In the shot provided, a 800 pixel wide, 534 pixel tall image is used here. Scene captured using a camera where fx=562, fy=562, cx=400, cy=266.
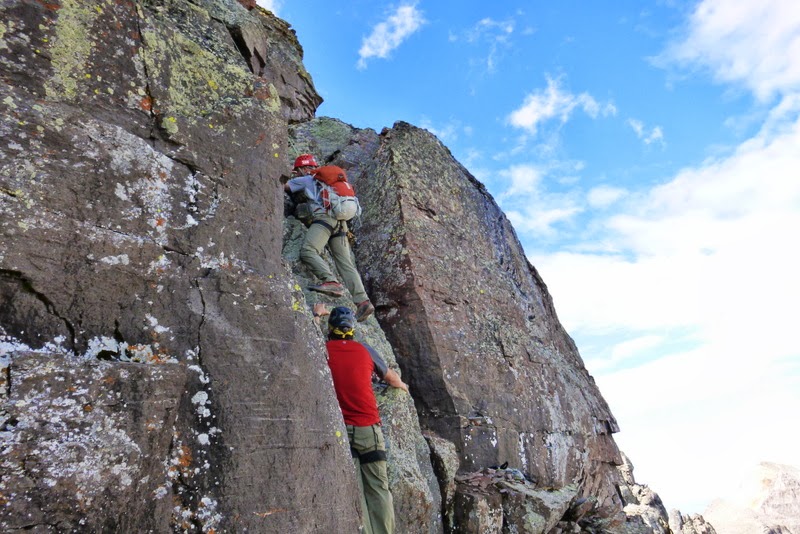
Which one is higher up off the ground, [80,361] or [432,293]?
[432,293]

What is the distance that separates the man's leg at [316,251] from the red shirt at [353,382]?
9.37 feet

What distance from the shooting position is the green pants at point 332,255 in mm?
10852

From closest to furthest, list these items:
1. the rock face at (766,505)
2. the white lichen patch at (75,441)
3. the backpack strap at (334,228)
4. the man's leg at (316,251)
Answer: the white lichen patch at (75,441)
the man's leg at (316,251)
the backpack strap at (334,228)
the rock face at (766,505)

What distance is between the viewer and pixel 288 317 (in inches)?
282

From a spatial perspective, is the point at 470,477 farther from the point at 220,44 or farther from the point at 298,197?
the point at 220,44

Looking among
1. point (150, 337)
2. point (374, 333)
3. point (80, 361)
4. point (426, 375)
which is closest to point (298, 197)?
point (374, 333)

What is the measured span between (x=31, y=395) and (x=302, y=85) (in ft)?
48.0

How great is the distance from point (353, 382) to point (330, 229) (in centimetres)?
407

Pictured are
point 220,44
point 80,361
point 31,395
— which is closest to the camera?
point 31,395

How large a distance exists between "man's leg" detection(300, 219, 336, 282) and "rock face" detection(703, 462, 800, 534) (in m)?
58.3

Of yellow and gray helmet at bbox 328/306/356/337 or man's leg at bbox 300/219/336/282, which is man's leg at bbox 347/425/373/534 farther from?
man's leg at bbox 300/219/336/282

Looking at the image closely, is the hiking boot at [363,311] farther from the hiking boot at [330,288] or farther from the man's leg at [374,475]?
the man's leg at [374,475]

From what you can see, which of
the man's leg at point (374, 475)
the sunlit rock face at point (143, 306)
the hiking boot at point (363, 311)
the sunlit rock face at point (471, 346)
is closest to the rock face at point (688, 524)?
the sunlit rock face at point (471, 346)

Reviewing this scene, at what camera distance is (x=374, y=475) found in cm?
764
